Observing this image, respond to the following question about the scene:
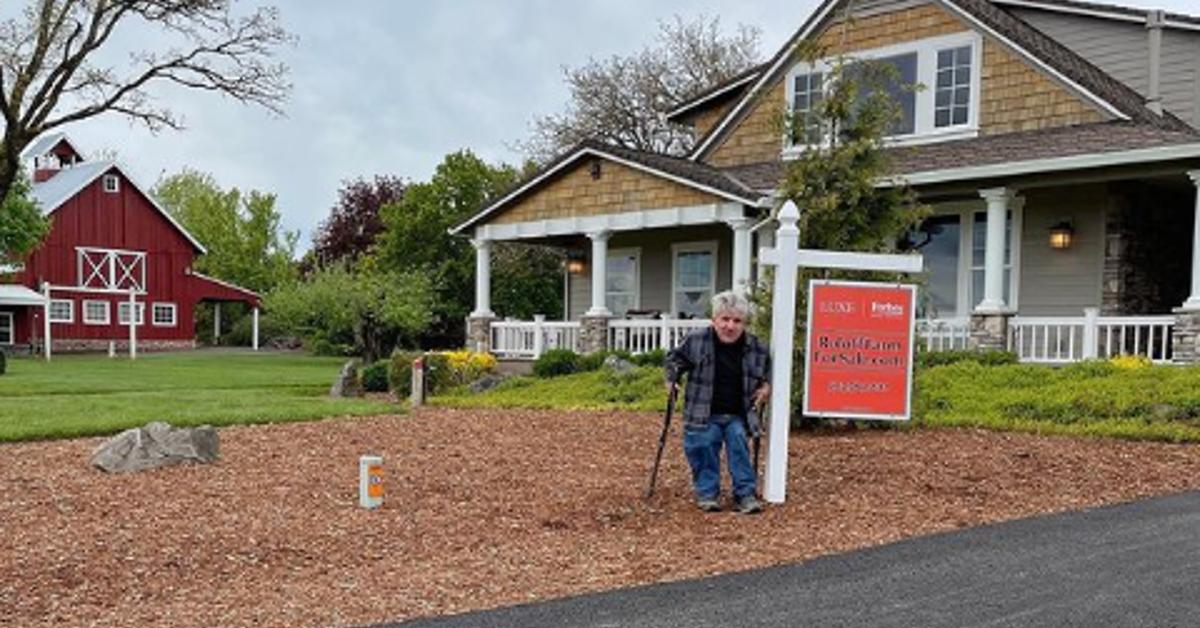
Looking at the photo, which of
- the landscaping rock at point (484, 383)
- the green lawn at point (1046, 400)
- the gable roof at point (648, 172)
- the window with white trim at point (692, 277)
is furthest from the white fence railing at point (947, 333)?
the landscaping rock at point (484, 383)

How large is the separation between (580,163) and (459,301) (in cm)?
1489

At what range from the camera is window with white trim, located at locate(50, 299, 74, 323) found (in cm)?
3897

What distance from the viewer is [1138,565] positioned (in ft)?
17.5

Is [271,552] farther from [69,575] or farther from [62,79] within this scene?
[62,79]

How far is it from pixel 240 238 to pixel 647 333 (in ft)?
137

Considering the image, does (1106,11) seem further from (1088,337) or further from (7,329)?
(7,329)

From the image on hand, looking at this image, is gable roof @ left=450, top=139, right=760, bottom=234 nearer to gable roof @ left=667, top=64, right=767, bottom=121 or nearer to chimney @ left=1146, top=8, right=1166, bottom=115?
gable roof @ left=667, top=64, right=767, bottom=121

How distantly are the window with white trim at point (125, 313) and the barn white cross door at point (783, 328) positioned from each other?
3887cm

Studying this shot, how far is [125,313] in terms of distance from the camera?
41125mm

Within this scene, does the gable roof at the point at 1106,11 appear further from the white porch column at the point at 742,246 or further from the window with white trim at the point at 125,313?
the window with white trim at the point at 125,313

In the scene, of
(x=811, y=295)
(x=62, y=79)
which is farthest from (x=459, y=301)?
(x=811, y=295)

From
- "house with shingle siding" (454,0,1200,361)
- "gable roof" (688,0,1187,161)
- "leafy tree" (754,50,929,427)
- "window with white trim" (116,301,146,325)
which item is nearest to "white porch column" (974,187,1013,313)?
"house with shingle siding" (454,0,1200,361)

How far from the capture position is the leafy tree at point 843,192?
955 centimetres

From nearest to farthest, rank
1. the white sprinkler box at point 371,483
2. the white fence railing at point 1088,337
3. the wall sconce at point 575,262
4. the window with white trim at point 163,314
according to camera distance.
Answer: the white sprinkler box at point 371,483 < the white fence railing at point 1088,337 < the wall sconce at point 575,262 < the window with white trim at point 163,314
